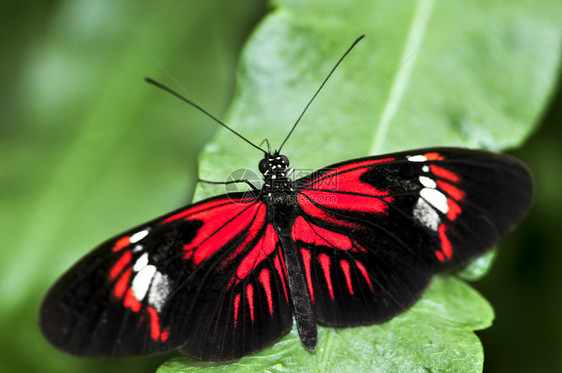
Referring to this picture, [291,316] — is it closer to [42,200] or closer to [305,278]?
[305,278]

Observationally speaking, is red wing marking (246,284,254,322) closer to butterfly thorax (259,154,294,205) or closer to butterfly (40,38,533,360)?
butterfly (40,38,533,360)

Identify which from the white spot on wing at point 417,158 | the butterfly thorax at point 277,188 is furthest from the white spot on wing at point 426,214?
the butterfly thorax at point 277,188

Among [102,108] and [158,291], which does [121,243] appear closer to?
[158,291]

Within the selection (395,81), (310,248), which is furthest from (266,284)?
(395,81)

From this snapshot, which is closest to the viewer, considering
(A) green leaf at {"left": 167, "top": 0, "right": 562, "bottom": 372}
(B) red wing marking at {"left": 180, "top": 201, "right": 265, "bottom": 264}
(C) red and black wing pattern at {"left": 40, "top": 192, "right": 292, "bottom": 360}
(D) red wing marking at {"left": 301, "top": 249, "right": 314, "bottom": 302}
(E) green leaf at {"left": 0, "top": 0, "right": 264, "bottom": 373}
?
(C) red and black wing pattern at {"left": 40, "top": 192, "right": 292, "bottom": 360}

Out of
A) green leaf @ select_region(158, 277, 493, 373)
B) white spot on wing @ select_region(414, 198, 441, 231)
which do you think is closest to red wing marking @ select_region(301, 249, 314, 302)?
green leaf @ select_region(158, 277, 493, 373)

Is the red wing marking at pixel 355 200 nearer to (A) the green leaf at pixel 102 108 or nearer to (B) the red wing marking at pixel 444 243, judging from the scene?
(B) the red wing marking at pixel 444 243
